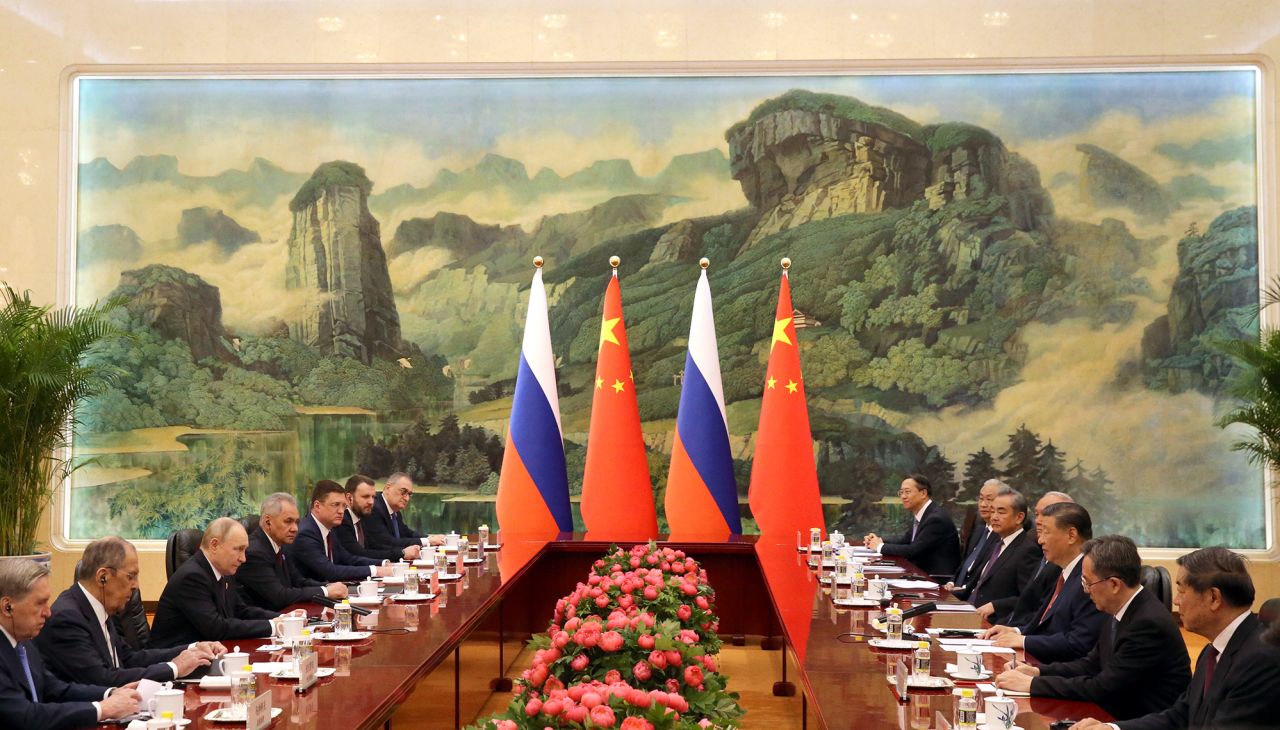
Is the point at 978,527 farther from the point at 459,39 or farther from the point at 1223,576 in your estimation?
the point at 459,39

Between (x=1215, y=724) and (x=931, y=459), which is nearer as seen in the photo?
(x=1215, y=724)

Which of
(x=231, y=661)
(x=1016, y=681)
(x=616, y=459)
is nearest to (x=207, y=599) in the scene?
(x=231, y=661)

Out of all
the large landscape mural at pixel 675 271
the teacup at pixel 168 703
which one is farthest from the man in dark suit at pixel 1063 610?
the large landscape mural at pixel 675 271

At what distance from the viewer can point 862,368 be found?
32.0 ft

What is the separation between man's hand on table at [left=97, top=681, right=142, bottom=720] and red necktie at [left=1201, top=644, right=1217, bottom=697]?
2.98 metres

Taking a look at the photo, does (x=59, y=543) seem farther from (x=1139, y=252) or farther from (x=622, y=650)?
(x=1139, y=252)

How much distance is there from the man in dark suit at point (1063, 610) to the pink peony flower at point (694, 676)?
1.69 metres

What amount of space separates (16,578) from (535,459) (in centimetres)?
531

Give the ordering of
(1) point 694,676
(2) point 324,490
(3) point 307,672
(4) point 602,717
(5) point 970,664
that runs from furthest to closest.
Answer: (2) point 324,490 → (5) point 970,664 → (3) point 307,672 → (1) point 694,676 → (4) point 602,717

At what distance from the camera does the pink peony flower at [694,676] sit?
310 centimetres

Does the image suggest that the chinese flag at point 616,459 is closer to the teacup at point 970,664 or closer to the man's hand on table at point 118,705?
the teacup at point 970,664

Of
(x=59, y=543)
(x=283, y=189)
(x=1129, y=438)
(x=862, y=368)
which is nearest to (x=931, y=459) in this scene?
(x=862, y=368)

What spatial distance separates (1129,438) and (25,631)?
851 cm

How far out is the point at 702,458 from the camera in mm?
8641
